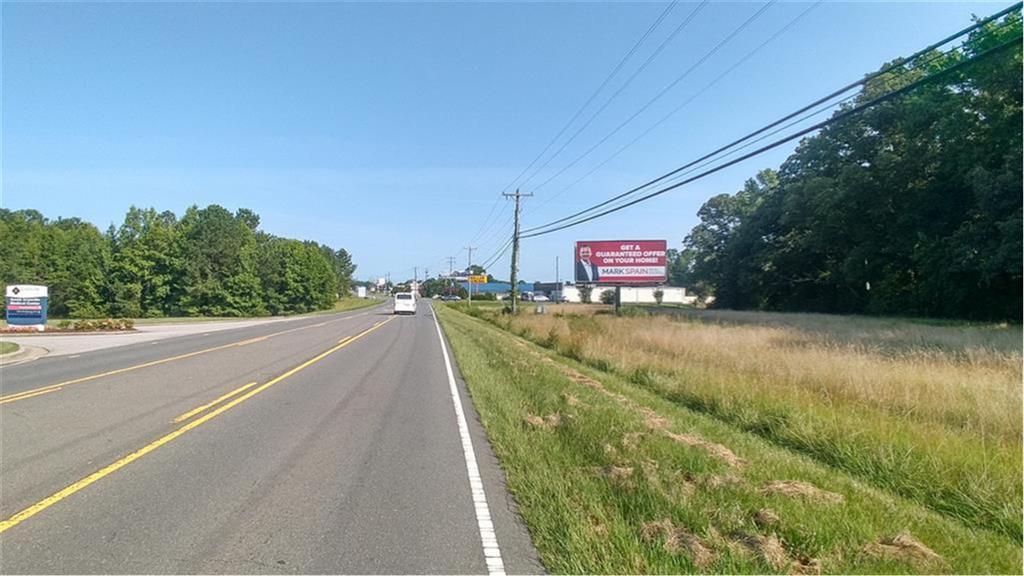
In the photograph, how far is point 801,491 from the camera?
540cm

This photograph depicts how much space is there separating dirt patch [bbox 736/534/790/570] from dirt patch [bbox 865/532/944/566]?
2.09 feet

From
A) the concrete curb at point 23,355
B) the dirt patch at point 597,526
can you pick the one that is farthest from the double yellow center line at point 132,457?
the concrete curb at point 23,355

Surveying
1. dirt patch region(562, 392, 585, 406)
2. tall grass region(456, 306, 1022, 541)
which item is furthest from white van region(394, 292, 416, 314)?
dirt patch region(562, 392, 585, 406)

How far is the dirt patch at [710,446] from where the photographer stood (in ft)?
21.5

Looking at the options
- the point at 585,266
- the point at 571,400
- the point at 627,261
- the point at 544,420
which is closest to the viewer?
the point at 544,420

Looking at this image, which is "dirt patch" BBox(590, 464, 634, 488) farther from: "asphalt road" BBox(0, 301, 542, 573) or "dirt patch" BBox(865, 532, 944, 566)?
"dirt patch" BBox(865, 532, 944, 566)

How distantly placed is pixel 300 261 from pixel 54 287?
29713mm

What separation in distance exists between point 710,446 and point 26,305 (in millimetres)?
36708

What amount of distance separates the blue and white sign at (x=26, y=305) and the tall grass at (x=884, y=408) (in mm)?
31097

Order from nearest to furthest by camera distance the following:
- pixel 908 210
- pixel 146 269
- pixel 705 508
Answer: pixel 705 508, pixel 908 210, pixel 146 269

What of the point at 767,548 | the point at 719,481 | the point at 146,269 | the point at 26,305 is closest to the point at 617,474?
the point at 719,481

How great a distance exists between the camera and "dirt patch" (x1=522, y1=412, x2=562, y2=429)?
332 inches

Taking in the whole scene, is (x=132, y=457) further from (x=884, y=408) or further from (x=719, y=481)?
(x=884, y=408)

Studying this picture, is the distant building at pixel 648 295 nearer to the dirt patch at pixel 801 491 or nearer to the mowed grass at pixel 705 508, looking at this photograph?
the mowed grass at pixel 705 508
